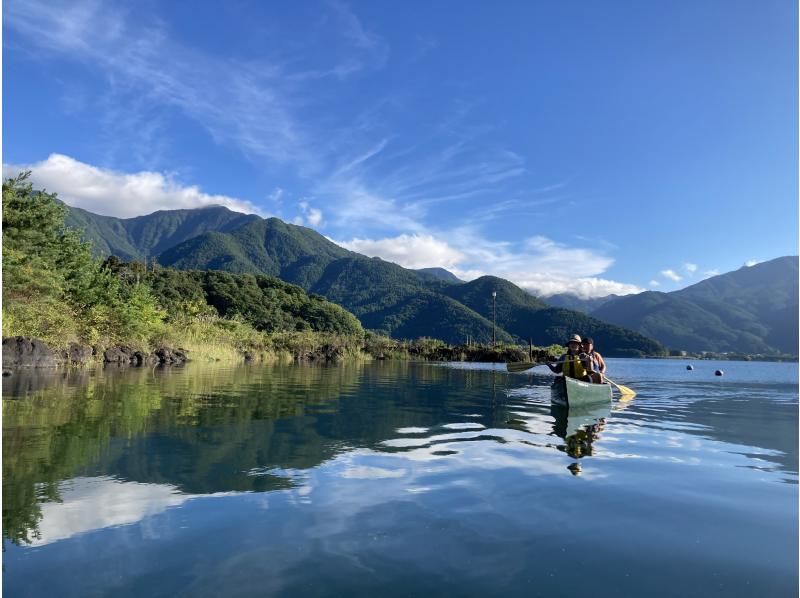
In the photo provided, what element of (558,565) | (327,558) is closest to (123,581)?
(327,558)

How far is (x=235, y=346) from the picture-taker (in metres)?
50.1

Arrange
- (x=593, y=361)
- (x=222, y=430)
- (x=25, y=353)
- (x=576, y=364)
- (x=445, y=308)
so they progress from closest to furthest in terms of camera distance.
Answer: (x=222, y=430)
(x=576, y=364)
(x=593, y=361)
(x=25, y=353)
(x=445, y=308)

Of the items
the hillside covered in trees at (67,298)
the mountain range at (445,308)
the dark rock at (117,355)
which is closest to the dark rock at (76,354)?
the hillside covered in trees at (67,298)

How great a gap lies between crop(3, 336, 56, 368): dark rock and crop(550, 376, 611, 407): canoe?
2085 centimetres

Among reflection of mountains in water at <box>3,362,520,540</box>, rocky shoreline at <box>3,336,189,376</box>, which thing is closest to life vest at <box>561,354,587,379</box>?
reflection of mountains in water at <box>3,362,520,540</box>

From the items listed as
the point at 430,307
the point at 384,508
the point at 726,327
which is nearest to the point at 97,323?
the point at 384,508

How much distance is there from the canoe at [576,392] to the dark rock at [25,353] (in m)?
20.8

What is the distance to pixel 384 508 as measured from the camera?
5117mm

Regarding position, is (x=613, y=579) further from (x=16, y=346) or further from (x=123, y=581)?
(x=16, y=346)

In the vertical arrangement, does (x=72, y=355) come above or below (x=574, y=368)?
above

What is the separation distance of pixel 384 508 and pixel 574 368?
36.2 ft

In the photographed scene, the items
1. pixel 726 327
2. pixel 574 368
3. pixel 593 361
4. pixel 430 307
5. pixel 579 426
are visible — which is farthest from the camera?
pixel 726 327

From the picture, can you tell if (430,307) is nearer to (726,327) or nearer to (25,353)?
(726,327)

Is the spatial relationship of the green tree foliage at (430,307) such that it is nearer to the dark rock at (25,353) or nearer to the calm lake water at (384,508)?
the dark rock at (25,353)
